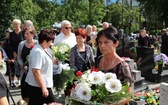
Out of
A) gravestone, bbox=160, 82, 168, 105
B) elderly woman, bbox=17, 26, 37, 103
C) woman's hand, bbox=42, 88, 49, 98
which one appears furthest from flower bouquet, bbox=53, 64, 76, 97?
gravestone, bbox=160, 82, 168, 105

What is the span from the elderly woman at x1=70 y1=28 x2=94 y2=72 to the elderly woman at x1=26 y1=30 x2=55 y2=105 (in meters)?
0.93

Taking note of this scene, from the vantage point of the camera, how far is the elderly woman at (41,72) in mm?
4023

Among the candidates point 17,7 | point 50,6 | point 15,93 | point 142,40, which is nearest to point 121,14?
point 50,6

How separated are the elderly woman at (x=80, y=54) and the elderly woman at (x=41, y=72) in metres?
0.93

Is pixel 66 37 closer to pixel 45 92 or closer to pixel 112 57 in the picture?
pixel 45 92

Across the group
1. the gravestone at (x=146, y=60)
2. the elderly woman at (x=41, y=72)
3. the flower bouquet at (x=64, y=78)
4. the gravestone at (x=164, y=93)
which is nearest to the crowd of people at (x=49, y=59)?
the elderly woman at (x=41, y=72)

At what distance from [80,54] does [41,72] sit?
3.84 ft

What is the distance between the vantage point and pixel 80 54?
5125mm

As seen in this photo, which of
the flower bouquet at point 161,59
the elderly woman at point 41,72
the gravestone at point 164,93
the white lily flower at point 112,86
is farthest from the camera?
the flower bouquet at point 161,59

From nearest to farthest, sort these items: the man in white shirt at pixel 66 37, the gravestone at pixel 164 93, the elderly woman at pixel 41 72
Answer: the gravestone at pixel 164 93
the elderly woman at pixel 41 72
the man in white shirt at pixel 66 37

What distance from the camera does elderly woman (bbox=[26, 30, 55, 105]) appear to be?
4023 millimetres

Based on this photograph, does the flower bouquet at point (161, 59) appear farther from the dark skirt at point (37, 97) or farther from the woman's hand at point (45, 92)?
the woman's hand at point (45, 92)

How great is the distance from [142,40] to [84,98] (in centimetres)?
920

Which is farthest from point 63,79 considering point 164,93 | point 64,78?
point 164,93
